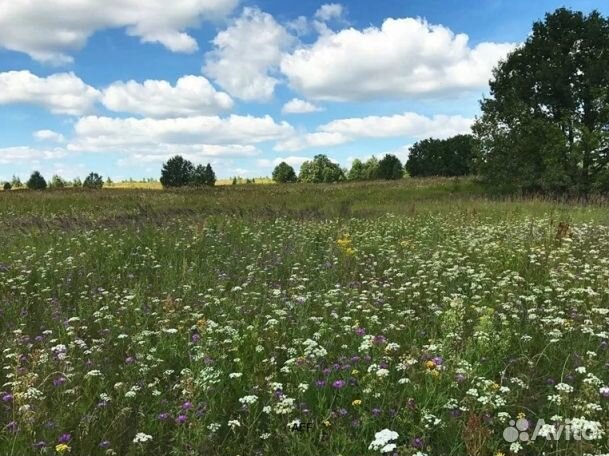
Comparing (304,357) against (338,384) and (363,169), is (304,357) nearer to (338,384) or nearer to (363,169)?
(338,384)

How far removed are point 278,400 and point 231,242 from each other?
25.8ft

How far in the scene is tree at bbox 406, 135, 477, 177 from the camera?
84.1m

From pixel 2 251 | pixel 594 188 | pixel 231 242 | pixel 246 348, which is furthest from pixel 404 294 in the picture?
pixel 594 188

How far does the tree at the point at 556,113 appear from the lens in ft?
88.9

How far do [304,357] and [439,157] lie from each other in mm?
86346

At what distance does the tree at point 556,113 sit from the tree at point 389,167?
203ft

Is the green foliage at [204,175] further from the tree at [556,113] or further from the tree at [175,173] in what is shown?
the tree at [556,113]

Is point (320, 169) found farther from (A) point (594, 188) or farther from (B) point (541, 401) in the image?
(B) point (541, 401)

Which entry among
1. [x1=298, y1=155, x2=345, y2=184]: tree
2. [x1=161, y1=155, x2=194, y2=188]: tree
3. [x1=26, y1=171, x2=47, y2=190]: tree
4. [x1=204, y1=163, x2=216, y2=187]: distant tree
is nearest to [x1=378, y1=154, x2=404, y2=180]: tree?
[x1=298, y1=155, x2=345, y2=184]: tree

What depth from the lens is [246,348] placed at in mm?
4660

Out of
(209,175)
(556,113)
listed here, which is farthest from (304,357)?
(209,175)

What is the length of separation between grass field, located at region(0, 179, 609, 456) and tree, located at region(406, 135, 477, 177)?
256ft

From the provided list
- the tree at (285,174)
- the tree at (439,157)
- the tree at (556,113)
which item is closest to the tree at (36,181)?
the tree at (285,174)

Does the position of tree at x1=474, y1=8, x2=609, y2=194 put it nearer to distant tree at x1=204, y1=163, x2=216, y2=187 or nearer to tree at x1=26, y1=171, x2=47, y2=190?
distant tree at x1=204, y1=163, x2=216, y2=187
